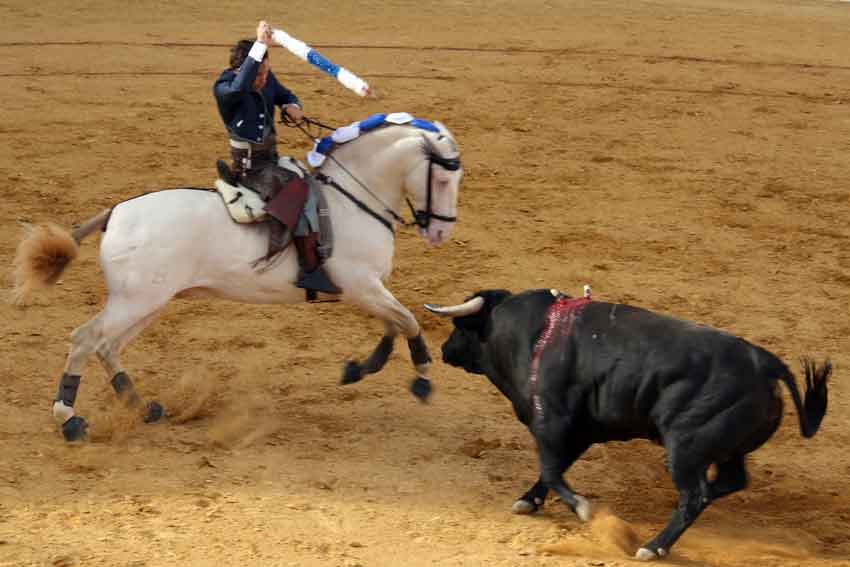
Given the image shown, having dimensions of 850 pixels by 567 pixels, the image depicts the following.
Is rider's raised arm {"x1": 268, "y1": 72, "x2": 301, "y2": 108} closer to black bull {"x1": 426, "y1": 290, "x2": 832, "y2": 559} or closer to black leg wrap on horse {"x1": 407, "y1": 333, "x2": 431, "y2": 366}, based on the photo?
black leg wrap on horse {"x1": 407, "y1": 333, "x2": 431, "y2": 366}

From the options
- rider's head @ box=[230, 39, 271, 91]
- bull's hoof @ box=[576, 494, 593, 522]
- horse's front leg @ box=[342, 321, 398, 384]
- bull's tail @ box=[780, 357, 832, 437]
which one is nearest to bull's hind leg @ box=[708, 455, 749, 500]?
bull's tail @ box=[780, 357, 832, 437]

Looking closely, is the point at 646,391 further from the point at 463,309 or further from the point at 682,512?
the point at 463,309

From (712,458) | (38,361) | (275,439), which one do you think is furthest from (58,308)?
(712,458)

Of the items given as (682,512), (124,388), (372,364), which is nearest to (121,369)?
(124,388)

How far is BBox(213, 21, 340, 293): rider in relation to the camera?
26.8 feet

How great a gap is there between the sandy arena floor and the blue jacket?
1794 mm

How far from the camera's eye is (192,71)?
54.0 feet

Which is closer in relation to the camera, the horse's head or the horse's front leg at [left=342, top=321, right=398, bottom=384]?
the horse's head

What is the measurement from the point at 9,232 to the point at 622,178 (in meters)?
6.02

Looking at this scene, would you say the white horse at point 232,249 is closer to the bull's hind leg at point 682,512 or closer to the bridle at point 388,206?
the bridle at point 388,206

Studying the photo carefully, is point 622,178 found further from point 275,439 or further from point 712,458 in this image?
point 712,458

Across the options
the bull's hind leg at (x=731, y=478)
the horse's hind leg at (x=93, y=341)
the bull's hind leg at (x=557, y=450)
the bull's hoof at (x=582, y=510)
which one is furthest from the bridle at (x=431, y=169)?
the bull's hind leg at (x=731, y=478)

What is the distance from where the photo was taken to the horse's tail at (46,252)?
8.29 m

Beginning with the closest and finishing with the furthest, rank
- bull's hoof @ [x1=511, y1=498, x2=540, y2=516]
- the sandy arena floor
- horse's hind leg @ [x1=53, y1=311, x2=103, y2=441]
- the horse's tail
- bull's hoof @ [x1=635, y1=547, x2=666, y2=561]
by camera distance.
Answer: bull's hoof @ [x1=635, y1=547, x2=666, y2=561]
the sandy arena floor
bull's hoof @ [x1=511, y1=498, x2=540, y2=516]
horse's hind leg @ [x1=53, y1=311, x2=103, y2=441]
the horse's tail
